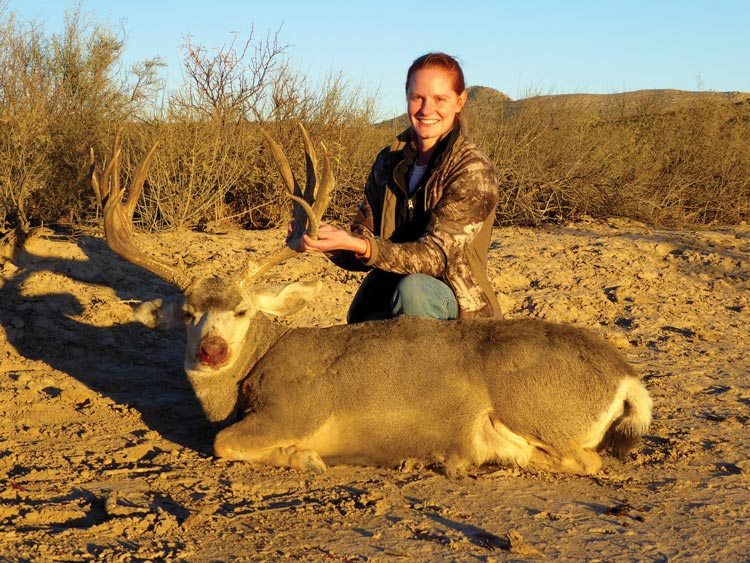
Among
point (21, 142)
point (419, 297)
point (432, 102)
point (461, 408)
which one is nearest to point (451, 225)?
point (419, 297)

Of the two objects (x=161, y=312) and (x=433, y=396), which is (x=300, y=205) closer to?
(x=161, y=312)

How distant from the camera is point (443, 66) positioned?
6332mm

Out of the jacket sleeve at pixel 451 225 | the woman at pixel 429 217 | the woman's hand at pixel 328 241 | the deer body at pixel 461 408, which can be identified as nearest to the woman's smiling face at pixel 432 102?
the woman at pixel 429 217

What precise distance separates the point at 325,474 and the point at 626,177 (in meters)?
11.2

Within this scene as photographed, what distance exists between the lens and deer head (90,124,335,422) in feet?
18.4

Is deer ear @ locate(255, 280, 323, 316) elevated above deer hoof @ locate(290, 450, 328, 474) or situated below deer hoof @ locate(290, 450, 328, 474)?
above

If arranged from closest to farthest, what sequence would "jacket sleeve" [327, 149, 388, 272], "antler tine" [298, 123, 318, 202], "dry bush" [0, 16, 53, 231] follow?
1. "antler tine" [298, 123, 318, 202]
2. "jacket sleeve" [327, 149, 388, 272]
3. "dry bush" [0, 16, 53, 231]

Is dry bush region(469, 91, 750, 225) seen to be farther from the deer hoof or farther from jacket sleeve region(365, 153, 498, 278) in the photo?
the deer hoof

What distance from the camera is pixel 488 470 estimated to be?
17.5ft

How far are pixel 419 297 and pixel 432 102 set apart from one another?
1365mm

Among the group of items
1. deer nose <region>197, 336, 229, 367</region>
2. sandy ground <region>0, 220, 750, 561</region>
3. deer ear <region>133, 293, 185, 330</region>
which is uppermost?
deer ear <region>133, 293, 185, 330</region>

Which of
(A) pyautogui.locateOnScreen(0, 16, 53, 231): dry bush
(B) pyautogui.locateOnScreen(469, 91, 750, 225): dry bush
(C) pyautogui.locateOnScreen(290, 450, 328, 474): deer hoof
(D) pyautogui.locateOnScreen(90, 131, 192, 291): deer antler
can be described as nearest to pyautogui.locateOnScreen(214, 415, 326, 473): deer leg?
(C) pyautogui.locateOnScreen(290, 450, 328, 474): deer hoof

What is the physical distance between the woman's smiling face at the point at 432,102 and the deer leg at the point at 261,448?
235 cm

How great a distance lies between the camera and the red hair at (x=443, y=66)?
6.33 metres
